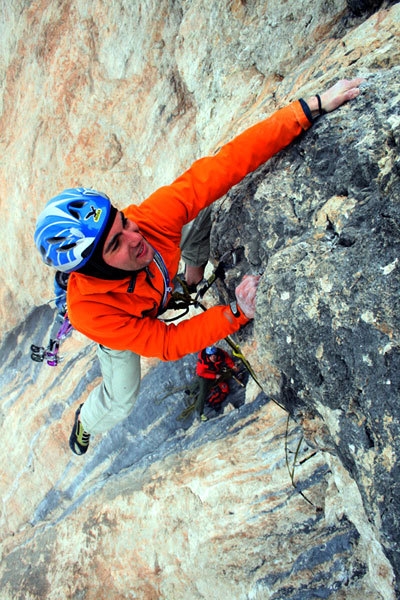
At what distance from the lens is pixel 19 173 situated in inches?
347

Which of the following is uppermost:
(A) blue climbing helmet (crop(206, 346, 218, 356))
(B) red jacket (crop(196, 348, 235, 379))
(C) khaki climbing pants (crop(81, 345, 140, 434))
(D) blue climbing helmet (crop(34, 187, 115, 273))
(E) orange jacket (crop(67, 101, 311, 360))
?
(D) blue climbing helmet (crop(34, 187, 115, 273))

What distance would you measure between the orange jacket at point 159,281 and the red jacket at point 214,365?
2.42m

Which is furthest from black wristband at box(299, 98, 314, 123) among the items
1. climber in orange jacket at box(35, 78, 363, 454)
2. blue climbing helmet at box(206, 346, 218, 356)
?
blue climbing helmet at box(206, 346, 218, 356)

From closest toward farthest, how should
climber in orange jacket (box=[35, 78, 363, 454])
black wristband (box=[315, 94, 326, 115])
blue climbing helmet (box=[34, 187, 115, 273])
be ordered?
black wristband (box=[315, 94, 326, 115]), climber in orange jacket (box=[35, 78, 363, 454]), blue climbing helmet (box=[34, 187, 115, 273])

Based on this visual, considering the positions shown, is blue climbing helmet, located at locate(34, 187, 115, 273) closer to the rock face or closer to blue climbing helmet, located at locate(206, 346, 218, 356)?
the rock face

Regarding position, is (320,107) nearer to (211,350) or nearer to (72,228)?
(72,228)

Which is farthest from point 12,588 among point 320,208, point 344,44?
point 344,44

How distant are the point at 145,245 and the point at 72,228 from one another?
0.56 metres

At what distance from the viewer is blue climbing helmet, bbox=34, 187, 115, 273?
320 centimetres

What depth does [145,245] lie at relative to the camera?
3.31m

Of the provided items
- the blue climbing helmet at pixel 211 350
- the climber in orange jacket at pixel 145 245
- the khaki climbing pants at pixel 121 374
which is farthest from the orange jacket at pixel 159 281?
the blue climbing helmet at pixel 211 350

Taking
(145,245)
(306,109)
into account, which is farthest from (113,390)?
(306,109)

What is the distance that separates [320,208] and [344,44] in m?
1.73

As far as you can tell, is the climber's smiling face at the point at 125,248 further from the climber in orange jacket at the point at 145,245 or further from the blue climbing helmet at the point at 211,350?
the blue climbing helmet at the point at 211,350
